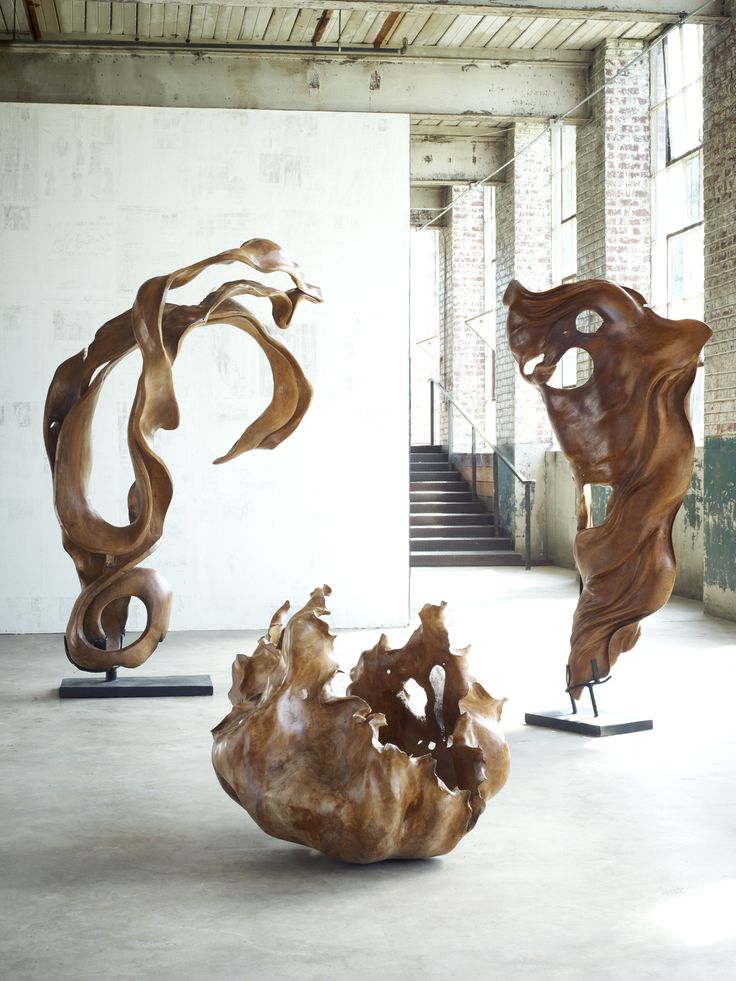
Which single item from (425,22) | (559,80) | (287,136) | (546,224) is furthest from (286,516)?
(546,224)

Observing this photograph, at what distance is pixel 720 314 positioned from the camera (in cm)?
817

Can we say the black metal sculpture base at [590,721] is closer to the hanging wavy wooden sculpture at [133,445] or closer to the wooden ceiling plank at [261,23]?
the hanging wavy wooden sculpture at [133,445]

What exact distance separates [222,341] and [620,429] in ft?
13.1

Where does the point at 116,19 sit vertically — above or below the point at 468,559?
above

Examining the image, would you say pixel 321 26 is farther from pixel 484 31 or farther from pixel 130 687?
pixel 130 687

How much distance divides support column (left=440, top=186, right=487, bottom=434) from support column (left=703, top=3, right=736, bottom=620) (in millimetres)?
7717

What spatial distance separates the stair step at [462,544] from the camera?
1329 centimetres

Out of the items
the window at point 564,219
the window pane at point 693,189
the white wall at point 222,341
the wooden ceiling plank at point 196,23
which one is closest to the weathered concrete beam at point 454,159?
the window at point 564,219

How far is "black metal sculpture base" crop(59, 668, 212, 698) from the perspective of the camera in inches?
227

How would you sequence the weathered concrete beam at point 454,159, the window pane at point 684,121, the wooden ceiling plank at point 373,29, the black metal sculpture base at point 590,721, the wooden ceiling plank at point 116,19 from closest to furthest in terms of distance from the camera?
the black metal sculpture base at point 590,721
the wooden ceiling plank at point 116,19
the wooden ceiling plank at point 373,29
the window pane at point 684,121
the weathered concrete beam at point 454,159

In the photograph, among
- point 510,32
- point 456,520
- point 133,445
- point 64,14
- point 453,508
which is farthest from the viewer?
point 453,508

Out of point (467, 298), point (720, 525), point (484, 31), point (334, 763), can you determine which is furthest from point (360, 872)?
point (467, 298)

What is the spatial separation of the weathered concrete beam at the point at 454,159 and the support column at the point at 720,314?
5563 millimetres

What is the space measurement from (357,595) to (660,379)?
3.95 m
